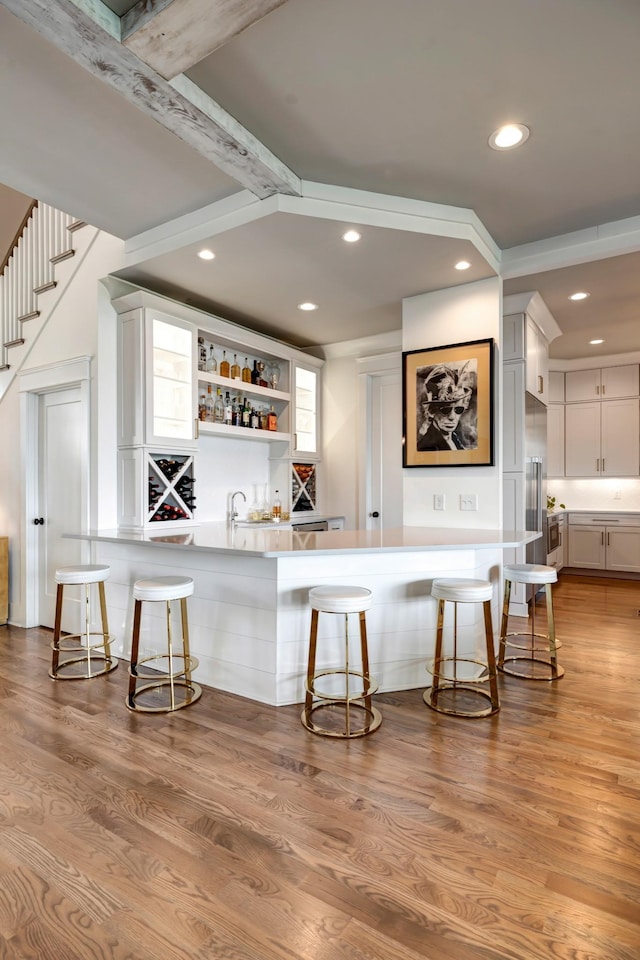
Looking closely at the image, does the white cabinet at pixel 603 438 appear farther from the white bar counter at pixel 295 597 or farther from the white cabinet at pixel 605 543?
the white bar counter at pixel 295 597

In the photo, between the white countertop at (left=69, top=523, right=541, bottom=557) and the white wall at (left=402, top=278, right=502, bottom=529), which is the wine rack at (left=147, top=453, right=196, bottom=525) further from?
the white wall at (left=402, top=278, right=502, bottom=529)

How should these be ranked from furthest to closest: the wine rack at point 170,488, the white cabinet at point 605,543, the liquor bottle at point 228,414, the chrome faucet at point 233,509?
the white cabinet at point 605,543 → the chrome faucet at point 233,509 → the liquor bottle at point 228,414 → the wine rack at point 170,488

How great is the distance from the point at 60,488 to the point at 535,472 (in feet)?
14.1

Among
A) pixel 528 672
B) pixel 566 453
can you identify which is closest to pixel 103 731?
pixel 528 672

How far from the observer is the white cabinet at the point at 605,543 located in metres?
6.42

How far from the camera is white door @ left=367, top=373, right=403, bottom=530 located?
17.4 feet

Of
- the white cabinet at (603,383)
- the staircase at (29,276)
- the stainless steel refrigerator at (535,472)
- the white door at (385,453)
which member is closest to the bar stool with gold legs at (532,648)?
the stainless steel refrigerator at (535,472)

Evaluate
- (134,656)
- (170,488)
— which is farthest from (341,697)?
(170,488)

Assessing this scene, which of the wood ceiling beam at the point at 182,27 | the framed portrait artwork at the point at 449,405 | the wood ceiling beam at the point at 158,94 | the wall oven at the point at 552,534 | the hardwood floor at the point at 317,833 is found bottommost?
the hardwood floor at the point at 317,833

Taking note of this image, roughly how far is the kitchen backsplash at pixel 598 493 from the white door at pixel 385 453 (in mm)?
3124

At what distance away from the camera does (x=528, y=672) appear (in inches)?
133

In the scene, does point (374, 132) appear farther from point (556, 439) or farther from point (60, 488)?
point (556, 439)

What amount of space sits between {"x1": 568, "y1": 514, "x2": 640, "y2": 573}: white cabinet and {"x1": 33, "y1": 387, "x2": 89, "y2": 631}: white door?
231 inches

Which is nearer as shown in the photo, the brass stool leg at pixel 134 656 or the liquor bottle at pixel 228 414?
the brass stool leg at pixel 134 656
